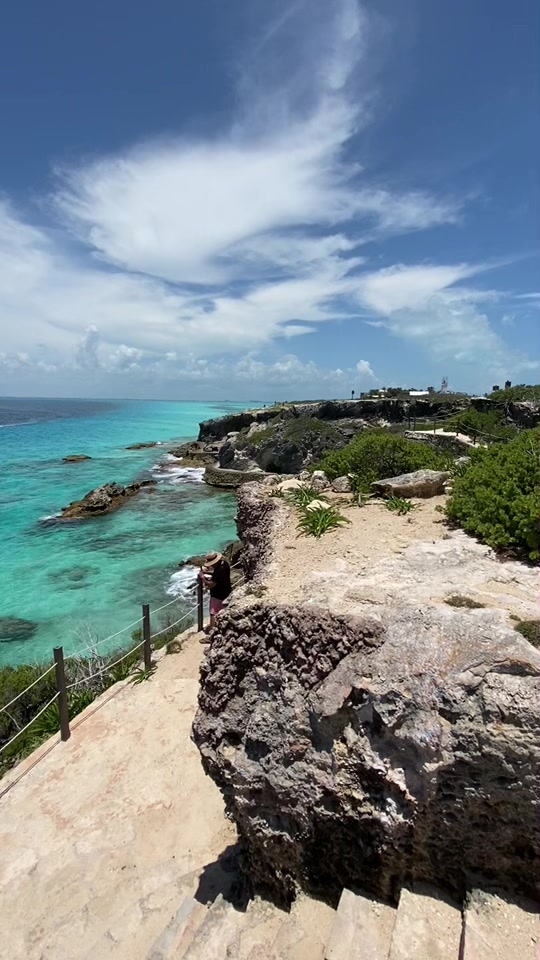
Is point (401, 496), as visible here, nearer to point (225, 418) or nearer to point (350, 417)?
point (350, 417)

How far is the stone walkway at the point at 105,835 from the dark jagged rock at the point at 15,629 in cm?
824

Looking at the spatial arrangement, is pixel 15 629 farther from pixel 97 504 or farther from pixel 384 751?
pixel 384 751

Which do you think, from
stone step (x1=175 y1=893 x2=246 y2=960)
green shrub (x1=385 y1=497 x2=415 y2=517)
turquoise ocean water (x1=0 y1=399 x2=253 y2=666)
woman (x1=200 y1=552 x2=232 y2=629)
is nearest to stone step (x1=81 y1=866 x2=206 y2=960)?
stone step (x1=175 y1=893 x2=246 y2=960)

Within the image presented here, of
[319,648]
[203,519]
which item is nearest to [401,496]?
[319,648]

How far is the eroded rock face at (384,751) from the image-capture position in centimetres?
347

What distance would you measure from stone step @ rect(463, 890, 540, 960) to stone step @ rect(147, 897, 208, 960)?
7.99 feet

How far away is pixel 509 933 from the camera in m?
3.37

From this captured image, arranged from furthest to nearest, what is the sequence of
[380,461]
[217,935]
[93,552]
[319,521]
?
[93,552] → [380,461] → [319,521] → [217,935]

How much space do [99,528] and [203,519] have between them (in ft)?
18.6

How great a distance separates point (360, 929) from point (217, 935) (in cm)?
133

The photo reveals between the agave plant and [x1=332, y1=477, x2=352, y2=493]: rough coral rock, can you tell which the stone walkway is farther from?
[x1=332, y1=477, x2=352, y2=493]: rough coral rock

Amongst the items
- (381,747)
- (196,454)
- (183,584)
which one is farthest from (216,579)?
(196,454)

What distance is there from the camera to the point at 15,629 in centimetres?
1514

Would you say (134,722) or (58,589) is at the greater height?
(134,722)
